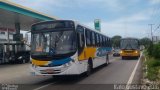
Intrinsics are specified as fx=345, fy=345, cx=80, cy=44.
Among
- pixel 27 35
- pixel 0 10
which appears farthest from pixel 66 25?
pixel 0 10

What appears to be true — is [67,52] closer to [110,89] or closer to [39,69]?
[39,69]

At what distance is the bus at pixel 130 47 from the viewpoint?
41.4m


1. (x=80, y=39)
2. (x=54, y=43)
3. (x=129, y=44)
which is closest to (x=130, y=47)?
(x=129, y=44)

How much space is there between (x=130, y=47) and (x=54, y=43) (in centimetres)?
2733

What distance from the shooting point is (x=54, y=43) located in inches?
614

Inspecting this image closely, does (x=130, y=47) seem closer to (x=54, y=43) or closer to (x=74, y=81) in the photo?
(x=74, y=81)

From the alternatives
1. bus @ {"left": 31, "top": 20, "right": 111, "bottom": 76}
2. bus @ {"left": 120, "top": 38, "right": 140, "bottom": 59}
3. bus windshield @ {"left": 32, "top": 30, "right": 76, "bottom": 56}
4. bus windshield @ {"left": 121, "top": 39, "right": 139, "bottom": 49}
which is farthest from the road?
bus windshield @ {"left": 121, "top": 39, "right": 139, "bottom": 49}

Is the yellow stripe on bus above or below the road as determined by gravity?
above

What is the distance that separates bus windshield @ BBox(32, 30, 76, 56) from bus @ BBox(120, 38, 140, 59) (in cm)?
2643

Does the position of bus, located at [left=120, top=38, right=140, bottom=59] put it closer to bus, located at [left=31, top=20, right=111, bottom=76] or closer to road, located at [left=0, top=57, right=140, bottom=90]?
road, located at [left=0, top=57, right=140, bottom=90]

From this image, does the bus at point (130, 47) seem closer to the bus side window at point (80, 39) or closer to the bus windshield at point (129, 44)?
the bus windshield at point (129, 44)

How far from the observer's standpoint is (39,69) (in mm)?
15680

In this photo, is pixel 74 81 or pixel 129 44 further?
pixel 129 44

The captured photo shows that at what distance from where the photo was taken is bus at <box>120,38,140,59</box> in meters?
41.4
